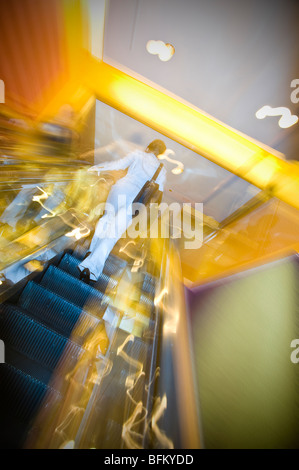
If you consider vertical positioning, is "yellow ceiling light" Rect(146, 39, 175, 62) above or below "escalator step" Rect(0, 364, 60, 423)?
above

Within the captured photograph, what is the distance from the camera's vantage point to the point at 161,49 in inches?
137

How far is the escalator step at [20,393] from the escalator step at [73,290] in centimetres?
84

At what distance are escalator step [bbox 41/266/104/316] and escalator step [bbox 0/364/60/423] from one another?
2.74 ft

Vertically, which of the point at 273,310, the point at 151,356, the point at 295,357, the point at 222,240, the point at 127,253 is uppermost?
the point at 222,240

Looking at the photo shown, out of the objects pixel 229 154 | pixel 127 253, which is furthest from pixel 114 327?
pixel 229 154

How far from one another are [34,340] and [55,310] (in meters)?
0.34

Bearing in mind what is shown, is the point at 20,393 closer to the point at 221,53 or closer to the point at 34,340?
the point at 34,340

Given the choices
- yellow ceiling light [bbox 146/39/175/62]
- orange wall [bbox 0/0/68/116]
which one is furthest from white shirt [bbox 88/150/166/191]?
orange wall [bbox 0/0/68/116]

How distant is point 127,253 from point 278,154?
381cm

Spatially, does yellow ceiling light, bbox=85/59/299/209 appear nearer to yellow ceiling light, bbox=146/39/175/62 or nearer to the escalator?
yellow ceiling light, bbox=146/39/175/62

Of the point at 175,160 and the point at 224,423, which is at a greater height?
the point at 175,160

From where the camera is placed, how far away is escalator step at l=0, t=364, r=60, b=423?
983mm

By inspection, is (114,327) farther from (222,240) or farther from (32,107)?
(222,240)
